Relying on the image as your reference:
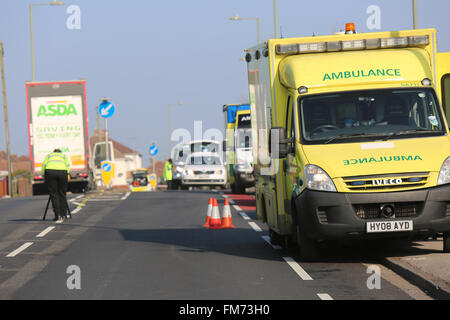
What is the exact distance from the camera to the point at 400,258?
1192 centimetres

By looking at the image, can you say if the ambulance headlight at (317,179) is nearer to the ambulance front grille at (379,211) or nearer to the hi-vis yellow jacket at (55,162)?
the ambulance front grille at (379,211)

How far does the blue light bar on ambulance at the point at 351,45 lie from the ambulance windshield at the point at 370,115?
0.76 metres

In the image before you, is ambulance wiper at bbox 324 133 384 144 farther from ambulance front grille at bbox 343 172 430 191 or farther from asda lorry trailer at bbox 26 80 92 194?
asda lorry trailer at bbox 26 80 92 194

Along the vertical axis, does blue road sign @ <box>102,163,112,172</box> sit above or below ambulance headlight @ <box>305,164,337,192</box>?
below

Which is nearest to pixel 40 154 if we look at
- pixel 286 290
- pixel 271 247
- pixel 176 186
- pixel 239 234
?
pixel 176 186

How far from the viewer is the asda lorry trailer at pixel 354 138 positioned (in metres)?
11.4

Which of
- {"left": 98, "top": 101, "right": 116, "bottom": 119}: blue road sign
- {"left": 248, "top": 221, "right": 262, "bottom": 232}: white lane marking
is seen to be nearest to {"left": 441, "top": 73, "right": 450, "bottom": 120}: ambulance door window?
{"left": 248, "top": 221, "right": 262, "bottom": 232}: white lane marking

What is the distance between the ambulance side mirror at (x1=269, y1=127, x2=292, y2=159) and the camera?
1209cm

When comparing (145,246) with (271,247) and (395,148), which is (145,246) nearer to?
(271,247)

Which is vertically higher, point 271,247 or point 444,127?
point 444,127

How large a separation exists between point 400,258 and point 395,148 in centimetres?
143

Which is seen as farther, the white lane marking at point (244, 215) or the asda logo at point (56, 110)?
the asda logo at point (56, 110)

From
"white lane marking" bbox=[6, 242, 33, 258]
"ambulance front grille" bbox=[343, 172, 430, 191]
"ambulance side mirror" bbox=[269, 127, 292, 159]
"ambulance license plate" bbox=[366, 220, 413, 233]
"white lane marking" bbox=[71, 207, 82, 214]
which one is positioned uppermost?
"ambulance side mirror" bbox=[269, 127, 292, 159]

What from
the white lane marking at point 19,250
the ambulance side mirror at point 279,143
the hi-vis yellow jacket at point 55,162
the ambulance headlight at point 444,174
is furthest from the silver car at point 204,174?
the ambulance headlight at point 444,174
